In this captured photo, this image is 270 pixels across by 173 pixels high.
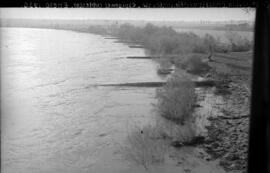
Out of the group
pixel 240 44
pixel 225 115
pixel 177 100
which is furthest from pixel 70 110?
pixel 240 44

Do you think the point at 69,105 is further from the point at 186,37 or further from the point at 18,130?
the point at 186,37

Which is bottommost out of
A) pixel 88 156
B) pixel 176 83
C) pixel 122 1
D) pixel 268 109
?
pixel 88 156

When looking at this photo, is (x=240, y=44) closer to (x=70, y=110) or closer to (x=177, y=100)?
(x=177, y=100)

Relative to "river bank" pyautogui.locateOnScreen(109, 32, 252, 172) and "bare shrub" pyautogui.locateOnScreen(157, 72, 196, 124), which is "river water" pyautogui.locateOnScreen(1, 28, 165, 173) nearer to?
"bare shrub" pyautogui.locateOnScreen(157, 72, 196, 124)

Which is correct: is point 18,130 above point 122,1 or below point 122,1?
below

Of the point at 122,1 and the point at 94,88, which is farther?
the point at 94,88

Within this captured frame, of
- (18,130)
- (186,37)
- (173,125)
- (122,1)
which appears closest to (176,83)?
(173,125)
